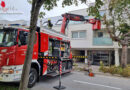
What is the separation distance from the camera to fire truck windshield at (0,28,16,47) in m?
4.86

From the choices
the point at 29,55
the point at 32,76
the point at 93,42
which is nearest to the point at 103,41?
the point at 93,42

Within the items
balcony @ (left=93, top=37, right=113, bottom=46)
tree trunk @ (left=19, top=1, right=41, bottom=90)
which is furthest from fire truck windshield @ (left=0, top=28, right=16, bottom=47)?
balcony @ (left=93, top=37, right=113, bottom=46)

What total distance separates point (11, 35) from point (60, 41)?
12.6 ft

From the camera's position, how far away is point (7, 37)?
4984 mm

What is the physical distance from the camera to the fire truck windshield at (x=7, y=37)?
192 inches

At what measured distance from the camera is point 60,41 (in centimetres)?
820

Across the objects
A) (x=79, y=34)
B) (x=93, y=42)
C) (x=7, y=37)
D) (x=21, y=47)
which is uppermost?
(x=79, y=34)

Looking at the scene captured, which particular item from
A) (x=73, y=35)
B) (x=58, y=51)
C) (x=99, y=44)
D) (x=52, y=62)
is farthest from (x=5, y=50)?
(x=73, y=35)

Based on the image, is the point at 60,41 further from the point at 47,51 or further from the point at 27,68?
the point at 27,68

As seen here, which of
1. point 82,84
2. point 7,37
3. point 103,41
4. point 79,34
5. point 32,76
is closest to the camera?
point 7,37

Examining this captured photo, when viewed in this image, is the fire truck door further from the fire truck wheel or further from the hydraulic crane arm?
the hydraulic crane arm

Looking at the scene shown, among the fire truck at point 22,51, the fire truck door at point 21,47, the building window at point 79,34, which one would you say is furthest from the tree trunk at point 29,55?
the building window at point 79,34

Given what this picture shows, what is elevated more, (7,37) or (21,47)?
(7,37)

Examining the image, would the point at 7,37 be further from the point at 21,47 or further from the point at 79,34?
the point at 79,34
